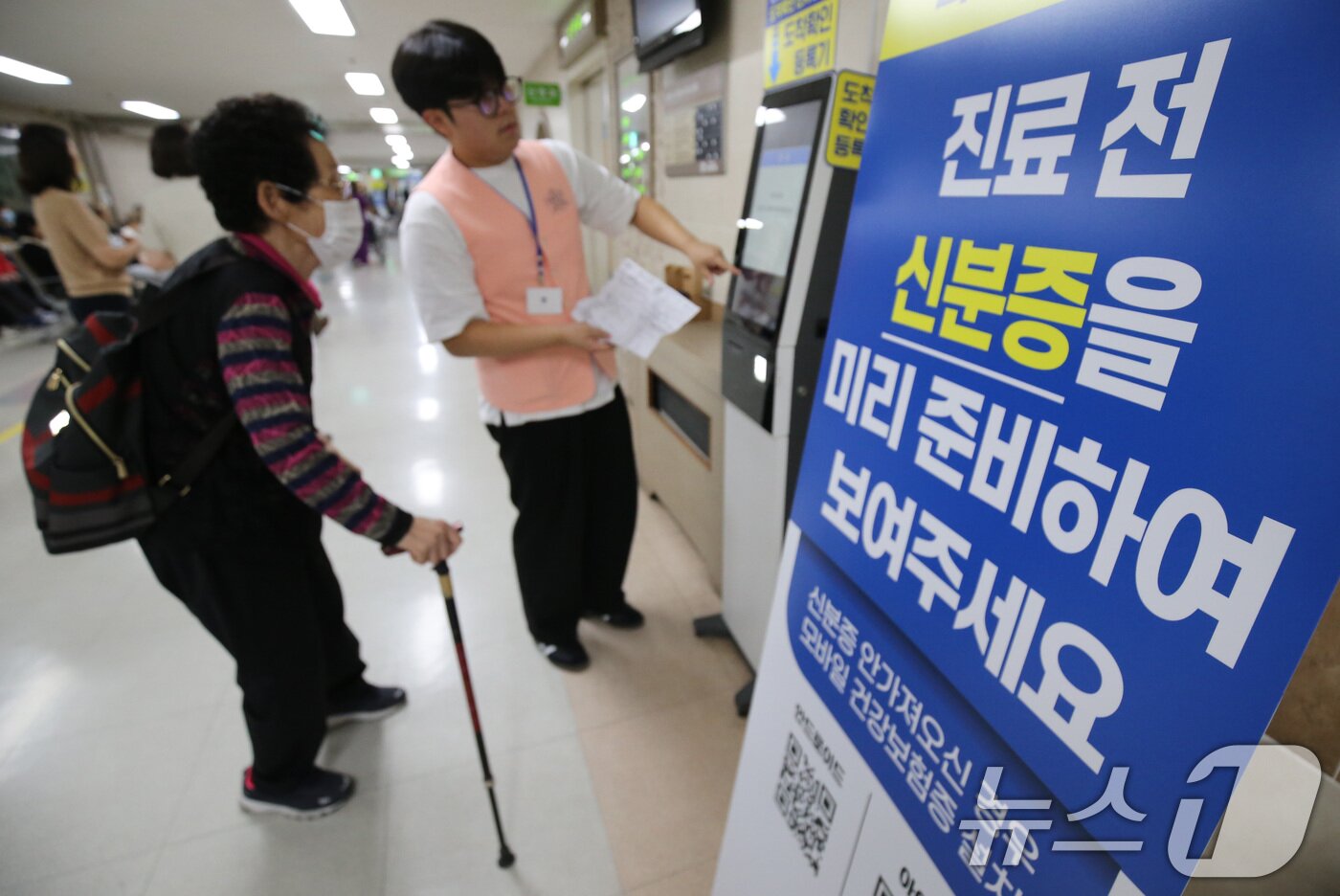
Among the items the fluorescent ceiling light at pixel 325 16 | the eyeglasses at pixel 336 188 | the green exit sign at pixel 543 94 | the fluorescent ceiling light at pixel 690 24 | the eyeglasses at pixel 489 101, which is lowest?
the eyeglasses at pixel 336 188

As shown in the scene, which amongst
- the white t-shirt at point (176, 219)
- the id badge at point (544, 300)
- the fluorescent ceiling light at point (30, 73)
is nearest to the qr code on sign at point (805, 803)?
the id badge at point (544, 300)

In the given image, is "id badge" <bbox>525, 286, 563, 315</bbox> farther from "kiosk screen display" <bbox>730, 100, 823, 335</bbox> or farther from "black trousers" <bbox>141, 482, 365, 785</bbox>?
"black trousers" <bbox>141, 482, 365, 785</bbox>

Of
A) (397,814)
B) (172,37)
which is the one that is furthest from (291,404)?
(172,37)

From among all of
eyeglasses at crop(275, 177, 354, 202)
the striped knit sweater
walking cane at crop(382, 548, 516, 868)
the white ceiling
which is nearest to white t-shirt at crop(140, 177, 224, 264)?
the white ceiling

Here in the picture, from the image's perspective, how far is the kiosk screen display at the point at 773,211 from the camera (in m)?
→ 1.34

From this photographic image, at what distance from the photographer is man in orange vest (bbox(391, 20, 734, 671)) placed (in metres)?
1.39

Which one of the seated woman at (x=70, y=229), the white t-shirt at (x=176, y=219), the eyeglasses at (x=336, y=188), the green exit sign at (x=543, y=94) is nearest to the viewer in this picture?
the eyeglasses at (x=336, y=188)

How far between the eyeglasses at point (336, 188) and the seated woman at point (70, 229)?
9.49 ft

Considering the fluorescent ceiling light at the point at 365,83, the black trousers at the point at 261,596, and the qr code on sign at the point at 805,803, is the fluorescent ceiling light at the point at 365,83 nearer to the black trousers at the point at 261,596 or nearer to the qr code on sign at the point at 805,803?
the black trousers at the point at 261,596

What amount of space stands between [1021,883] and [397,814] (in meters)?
1.50

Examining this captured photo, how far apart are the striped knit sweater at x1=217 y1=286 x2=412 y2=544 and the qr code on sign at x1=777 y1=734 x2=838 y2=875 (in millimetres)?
851

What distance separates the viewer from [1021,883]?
1.94 feet

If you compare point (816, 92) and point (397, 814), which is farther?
point (397, 814)

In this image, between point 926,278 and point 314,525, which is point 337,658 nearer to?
point 314,525
